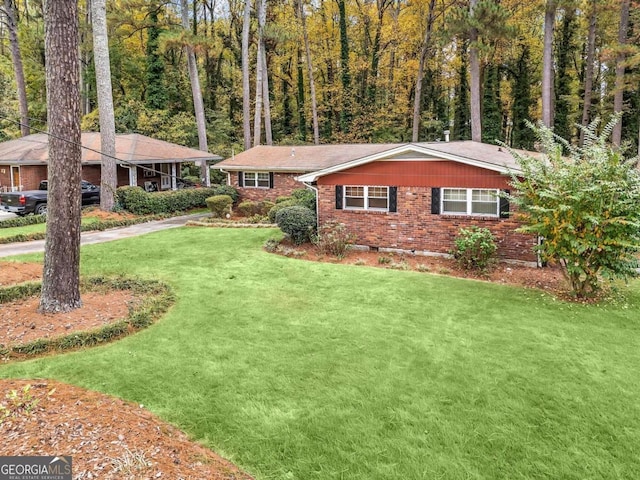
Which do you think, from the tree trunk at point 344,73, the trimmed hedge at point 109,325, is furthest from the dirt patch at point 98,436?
the tree trunk at point 344,73

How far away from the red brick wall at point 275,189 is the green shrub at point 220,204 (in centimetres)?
148

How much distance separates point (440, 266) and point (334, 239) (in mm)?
3430

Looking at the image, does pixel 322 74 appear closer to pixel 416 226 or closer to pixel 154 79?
pixel 154 79

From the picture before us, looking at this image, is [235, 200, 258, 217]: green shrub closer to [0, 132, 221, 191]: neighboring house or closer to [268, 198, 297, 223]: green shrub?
[268, 198, 297, 223]: green shrub

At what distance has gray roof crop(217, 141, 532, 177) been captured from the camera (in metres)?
13.5

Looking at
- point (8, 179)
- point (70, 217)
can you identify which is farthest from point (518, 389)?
point (8, 179)

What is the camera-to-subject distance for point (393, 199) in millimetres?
14234

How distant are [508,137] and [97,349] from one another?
39.7m

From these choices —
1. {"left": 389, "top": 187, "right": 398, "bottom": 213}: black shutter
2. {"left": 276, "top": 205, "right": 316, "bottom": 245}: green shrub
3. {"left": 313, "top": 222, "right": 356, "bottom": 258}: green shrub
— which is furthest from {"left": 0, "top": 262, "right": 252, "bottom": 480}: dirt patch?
Answer: {"left": 389, "top": 187, "right": 398, "bottom": 213}: black shutter

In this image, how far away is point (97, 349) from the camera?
6934 millimetres

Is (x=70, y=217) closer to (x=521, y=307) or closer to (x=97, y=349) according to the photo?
(x=97, y=349)

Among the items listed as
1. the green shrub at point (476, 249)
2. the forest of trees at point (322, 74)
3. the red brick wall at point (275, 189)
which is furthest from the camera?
the forest of trees at point (322, 74)

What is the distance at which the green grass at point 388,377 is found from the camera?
4527 mm

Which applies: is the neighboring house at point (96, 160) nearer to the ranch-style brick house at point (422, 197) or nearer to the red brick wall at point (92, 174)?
the red brick wall at point (92, 174)
